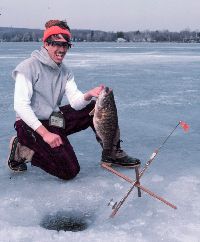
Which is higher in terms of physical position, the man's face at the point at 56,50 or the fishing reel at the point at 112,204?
the man's face at the point at 56,50

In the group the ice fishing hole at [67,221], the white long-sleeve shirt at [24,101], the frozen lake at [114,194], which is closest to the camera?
the frozen lake at [114,194]

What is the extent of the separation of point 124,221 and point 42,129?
1298 millimetres

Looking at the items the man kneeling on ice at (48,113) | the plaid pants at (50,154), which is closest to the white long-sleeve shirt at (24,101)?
the man kneeling on ice at (48,113)

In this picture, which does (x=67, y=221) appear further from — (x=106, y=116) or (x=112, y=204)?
(x=106, y=116)

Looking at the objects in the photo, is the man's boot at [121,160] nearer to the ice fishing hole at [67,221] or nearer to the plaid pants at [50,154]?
the plaid pants at [50,154]

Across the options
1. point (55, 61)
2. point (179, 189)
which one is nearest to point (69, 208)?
point (179, 189)

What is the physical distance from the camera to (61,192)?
417cm

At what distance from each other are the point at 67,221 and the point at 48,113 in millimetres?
1483

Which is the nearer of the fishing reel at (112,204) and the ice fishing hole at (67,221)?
the ice fishing hole at (67,221)

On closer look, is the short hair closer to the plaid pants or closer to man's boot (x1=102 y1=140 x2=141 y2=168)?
the plaid pants

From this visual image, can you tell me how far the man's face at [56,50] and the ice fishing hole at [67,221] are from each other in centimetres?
174

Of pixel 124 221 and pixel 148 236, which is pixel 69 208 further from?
pixel 148 236

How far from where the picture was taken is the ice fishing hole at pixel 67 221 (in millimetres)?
3438

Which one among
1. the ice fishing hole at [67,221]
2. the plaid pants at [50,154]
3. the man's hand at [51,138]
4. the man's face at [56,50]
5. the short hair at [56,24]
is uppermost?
the short hair at [56,24]
